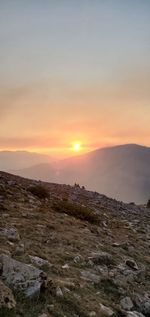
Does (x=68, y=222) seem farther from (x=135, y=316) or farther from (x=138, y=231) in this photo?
(x=135, y=316)

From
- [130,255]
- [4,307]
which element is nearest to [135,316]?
[4,307]

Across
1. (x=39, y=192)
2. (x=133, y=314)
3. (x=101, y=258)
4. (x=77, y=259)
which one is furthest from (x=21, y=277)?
(x=39, y=192)

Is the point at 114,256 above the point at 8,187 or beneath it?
beneath

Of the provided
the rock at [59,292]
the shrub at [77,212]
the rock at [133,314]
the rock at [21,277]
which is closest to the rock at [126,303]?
the rock at [133,314]

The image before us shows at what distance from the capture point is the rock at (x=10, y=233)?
1216 centimetres

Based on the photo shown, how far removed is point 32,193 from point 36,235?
9831 millimetres

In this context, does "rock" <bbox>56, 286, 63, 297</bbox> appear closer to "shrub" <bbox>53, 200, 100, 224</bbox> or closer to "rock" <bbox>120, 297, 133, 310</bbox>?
"rock" <bbox>120, 297, 133, 310</bbox>

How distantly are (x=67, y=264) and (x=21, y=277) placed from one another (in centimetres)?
276

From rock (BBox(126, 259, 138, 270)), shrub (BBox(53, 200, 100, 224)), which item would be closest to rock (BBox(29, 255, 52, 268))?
rock (BBox(126, 259, 138, 270))

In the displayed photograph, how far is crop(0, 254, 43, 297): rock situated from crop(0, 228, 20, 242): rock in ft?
10.0

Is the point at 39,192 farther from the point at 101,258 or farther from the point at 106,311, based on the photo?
the point at 106,311

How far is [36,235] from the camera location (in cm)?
1349

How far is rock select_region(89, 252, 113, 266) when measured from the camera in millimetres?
12109

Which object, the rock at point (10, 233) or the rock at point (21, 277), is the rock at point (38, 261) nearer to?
the rock at point (21, 277)
